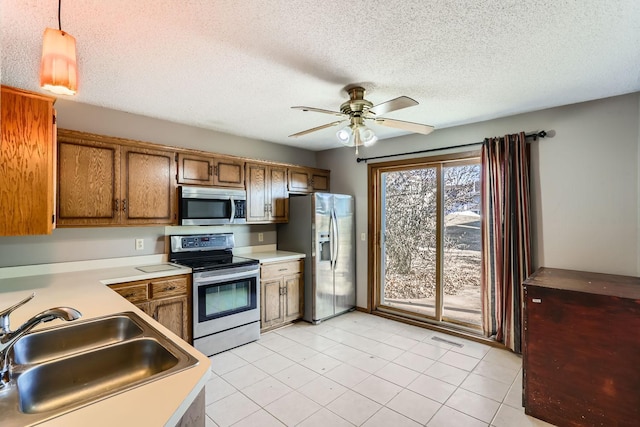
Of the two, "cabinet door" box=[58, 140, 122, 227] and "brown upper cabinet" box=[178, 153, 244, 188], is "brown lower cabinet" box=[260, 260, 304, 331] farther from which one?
"cabinet door" box=[58, 140, 122, 227]

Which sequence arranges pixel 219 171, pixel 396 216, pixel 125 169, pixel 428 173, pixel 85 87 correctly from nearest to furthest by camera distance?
pixel 85 87 < pixel 125 169 < pixel 219 171 < pixel 428 173 < pixel 396 216

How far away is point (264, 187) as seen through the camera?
407 cm

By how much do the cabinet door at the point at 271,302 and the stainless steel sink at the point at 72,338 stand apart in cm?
208

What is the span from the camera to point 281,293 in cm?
390

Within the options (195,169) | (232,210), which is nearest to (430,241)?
(232,210)

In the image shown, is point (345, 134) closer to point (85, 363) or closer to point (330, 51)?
point (330, 51)

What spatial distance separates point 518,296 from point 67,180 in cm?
428

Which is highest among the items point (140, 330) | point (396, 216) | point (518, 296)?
point (396, 216)

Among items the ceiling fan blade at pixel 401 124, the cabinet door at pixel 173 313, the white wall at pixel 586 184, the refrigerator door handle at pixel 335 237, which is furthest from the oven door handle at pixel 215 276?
the white wall at pixel 586 184

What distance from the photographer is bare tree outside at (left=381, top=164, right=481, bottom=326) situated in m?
Answer: 3.73

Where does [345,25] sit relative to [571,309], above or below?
above

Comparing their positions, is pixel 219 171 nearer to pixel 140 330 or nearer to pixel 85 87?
pixel 85 87

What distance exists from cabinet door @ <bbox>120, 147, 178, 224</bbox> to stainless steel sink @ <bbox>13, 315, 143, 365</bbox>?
5.21 ft

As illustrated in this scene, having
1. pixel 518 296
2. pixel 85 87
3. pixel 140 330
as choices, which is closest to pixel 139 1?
pixel 85 87
